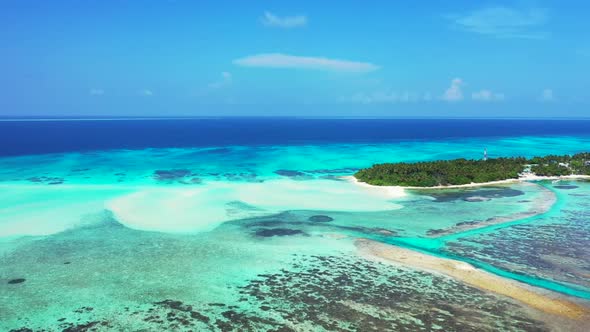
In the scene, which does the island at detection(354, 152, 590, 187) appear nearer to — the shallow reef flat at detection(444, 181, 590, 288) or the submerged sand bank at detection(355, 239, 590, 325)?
the shallow reef flat at detection(444, 181, 590, 288)

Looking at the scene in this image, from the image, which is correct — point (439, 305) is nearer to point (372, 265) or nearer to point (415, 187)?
point (372, 265)

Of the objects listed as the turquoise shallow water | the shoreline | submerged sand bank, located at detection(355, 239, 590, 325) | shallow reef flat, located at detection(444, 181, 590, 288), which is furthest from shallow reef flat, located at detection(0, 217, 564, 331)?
the shoreline

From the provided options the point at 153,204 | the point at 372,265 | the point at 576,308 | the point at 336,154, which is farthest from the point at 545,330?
the point at 336,154

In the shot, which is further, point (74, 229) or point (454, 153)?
point (454, 153)

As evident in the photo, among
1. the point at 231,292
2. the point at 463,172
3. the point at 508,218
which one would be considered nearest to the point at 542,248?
the point at 508,218

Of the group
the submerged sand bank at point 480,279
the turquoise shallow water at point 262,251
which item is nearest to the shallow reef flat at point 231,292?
the turquoise shallow water at point 262,251

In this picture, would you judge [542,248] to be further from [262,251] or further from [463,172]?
[463,172]
